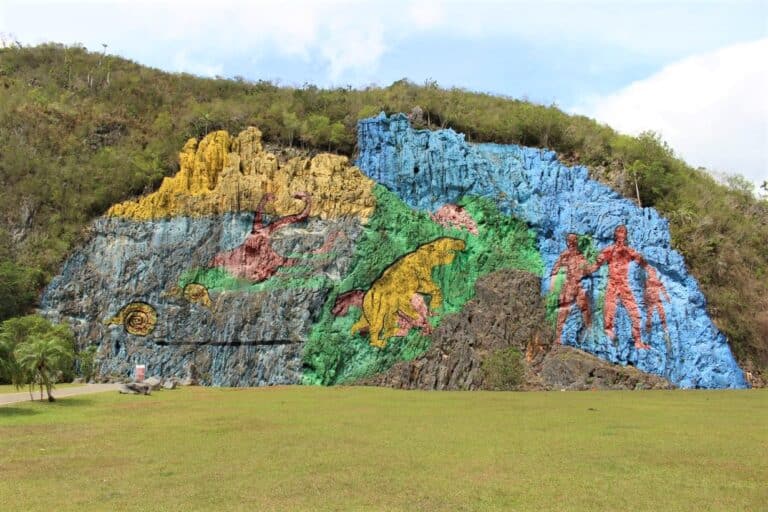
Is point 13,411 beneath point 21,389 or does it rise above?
above

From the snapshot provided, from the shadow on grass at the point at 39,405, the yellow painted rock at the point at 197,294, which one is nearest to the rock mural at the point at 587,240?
the yellow painted rock at the point at 197,294

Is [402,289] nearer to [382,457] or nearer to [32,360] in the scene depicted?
[32,360]

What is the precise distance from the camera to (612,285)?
1340 inches

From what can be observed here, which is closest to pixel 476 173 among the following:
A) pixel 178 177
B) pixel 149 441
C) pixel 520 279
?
pixel 520 279

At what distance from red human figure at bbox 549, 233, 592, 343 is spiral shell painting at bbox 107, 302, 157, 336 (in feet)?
66.4

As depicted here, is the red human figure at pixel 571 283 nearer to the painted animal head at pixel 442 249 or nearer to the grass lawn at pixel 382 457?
the painted animal head at pixel 442 249

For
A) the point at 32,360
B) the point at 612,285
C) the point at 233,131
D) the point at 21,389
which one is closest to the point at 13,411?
the point at 32,360

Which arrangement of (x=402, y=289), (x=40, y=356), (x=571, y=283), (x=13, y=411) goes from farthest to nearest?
(x=571, y=283), (x=402, y=289), (x=40, y=356), (x=13, y=411)

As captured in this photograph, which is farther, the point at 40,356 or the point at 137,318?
the point at 137,318

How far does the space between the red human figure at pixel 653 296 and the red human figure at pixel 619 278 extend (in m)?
0.44

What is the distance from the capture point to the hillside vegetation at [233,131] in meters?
35.4

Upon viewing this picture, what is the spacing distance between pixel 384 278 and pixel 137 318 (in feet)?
40.8

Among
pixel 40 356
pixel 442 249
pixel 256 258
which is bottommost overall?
pixel 40 356

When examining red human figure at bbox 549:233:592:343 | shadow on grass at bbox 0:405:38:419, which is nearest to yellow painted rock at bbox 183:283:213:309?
shadow on grass at bbox 0:405:38:419
